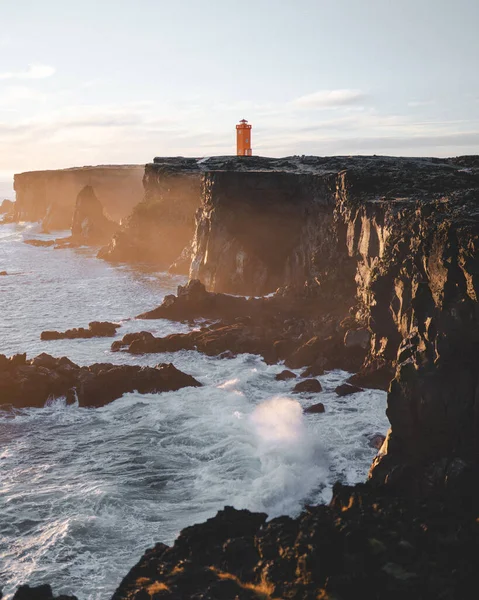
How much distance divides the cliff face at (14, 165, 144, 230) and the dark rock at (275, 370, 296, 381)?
10331cm

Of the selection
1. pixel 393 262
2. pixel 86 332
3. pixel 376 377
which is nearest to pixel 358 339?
pixel 376 377

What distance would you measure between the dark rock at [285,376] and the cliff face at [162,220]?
148 ft

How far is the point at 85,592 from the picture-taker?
74.4ft

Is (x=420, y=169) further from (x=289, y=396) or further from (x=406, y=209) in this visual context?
(x=289, y=396)

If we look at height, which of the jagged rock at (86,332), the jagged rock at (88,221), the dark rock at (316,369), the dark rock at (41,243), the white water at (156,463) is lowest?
the white water at (156,463)

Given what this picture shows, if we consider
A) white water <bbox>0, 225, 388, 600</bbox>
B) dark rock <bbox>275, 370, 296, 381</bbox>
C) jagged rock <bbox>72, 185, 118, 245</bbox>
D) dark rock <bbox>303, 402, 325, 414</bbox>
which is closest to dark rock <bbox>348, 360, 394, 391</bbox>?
white water <bbox>0, 225, 388, 600</bbox>

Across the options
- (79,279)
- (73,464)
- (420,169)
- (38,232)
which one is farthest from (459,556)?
(38,232)

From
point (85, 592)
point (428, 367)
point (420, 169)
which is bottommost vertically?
point (85, 592)

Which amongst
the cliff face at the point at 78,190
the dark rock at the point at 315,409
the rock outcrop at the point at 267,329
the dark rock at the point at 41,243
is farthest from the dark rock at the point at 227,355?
the cliff face at the point at 78,190

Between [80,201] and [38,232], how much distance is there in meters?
28.3

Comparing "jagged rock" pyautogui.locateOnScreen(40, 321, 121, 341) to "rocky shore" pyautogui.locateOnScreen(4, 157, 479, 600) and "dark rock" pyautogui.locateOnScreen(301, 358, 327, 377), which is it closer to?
"rocky shore" pyautogui.locateOnScreen(4, 157, 479, 600)

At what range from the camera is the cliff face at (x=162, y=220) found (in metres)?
90.3

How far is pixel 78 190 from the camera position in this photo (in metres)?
149

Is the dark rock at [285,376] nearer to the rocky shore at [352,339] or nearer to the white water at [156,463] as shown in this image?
the white water at [156,463]
